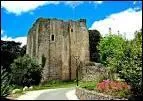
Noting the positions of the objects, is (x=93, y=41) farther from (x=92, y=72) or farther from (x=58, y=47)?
(x=92, y=72)

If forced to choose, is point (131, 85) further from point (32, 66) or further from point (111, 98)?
point (32, 66)

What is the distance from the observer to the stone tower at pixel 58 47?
66.2 meters

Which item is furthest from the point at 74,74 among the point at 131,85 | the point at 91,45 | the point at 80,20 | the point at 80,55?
the point at 131,85

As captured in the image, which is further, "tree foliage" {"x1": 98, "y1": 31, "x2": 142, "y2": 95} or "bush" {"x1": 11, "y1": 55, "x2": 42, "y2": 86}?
"bush" {"x1": 11, "y1": 55, "x2": 42, "y2": 86}

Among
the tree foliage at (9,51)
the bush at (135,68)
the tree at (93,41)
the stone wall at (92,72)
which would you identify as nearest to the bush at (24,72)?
the stone wall at (92,72)

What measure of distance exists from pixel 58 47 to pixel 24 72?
37.1 feet

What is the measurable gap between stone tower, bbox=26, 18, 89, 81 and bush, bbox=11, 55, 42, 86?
18.4 feet

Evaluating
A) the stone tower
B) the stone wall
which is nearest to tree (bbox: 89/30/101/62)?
the stone tower

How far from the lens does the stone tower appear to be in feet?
217

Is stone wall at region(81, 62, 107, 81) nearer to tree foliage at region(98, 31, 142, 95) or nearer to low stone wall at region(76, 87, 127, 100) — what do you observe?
tree foliage at region(98, 31, 142, 95)

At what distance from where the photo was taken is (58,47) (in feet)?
219

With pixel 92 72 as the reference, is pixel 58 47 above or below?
above

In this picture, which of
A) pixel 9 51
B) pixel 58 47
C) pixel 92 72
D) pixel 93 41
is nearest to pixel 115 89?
pixel 92 72

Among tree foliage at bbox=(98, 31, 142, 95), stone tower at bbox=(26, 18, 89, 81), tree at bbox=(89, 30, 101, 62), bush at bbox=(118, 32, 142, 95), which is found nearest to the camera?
bush at bbox=(118, 32, 142, 95)
